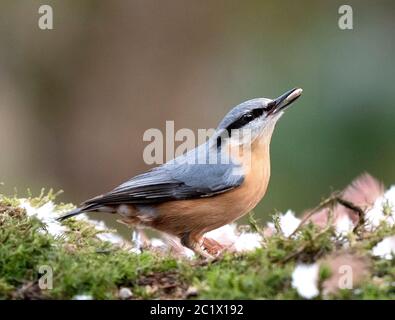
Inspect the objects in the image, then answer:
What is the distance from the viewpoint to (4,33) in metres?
8.77

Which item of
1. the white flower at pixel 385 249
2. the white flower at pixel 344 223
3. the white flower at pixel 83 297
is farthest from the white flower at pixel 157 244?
the white flower at pixel 385 249

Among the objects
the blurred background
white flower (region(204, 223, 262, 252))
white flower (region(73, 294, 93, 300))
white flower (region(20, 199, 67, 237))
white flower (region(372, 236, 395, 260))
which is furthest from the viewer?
the blurred background

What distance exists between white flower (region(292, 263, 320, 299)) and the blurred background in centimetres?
525

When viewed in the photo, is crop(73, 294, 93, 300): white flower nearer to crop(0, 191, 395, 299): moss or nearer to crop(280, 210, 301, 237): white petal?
crop(0, 191, 395, 299): moss

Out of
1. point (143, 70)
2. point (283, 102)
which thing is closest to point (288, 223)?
point (283, 102)

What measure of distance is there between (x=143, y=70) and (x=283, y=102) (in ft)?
16.0

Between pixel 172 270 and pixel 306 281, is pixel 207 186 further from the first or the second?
pixel 306 281

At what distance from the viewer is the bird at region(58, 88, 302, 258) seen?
440 centimetres

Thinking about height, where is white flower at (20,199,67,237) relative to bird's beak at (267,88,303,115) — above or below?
below

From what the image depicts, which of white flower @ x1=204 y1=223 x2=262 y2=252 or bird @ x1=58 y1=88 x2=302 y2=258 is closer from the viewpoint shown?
white flower @ x1=204 y1=223 x2=262 y2=252

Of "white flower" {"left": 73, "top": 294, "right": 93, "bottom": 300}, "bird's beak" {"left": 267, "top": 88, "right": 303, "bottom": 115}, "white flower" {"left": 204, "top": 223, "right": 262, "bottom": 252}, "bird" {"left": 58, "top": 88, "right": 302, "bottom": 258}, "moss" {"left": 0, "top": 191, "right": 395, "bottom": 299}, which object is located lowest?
"white flower" {"left": 73, "top": 294, "right": 93, "bottom": 300}

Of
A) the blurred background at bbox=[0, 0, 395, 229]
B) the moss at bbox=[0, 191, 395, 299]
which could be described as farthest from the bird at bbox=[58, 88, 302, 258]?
the blurred background at bbox=[0, 0, 395, 229]

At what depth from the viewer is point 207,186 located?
14.8 feet
